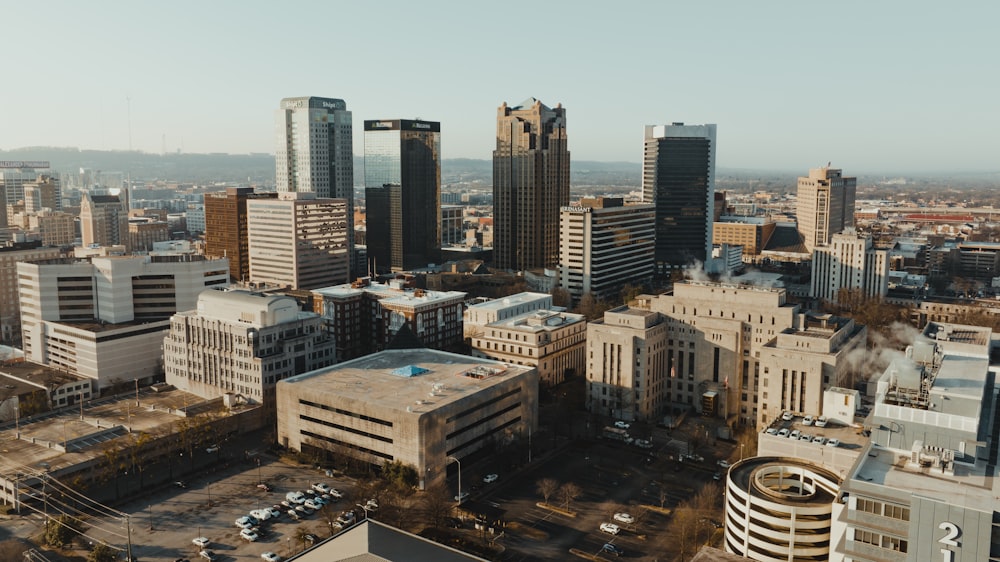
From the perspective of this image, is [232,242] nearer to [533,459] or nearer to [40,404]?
[40,404]

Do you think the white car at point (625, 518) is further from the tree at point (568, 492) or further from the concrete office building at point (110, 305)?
the concrete office building at point (110, 305)

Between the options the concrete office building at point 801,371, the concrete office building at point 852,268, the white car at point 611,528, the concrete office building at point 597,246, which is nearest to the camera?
the white car at point 611,528

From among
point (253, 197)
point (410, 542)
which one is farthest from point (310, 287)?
point (410, 542)

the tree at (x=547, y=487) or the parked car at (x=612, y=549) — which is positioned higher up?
the tree at (x=547, y=487)

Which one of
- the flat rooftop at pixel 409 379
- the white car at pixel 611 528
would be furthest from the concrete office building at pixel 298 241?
the white car at pixel 611 528

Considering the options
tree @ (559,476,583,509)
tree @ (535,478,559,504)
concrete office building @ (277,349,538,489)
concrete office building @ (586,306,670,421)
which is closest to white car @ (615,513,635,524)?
tree @ (559,476,583,509)

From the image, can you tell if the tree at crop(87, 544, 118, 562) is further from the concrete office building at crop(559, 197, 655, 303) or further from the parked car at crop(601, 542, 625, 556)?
the concrete office building at crop(559, 197, 655, 303)
